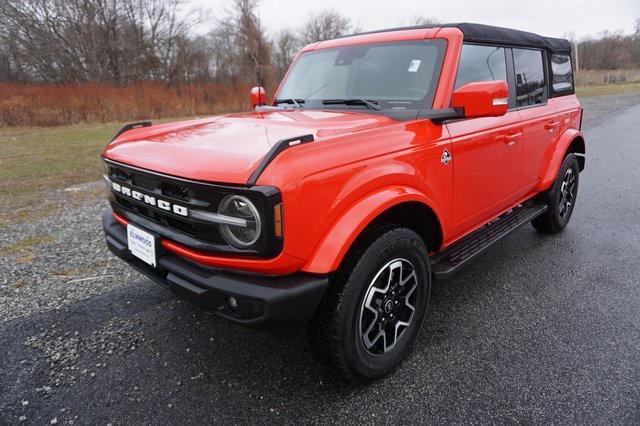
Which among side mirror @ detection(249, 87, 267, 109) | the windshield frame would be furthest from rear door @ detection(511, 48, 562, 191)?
side mirror @ detection(249, 87, 267, 109)

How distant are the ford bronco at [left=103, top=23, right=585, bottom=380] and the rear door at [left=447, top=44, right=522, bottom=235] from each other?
15mm

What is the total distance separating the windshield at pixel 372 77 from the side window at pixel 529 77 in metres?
1.11

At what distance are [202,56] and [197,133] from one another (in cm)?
3746

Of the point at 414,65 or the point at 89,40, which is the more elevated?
the point at 89,40

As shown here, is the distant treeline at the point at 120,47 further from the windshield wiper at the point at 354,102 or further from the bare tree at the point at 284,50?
the windshield wiper at the point at 354,102

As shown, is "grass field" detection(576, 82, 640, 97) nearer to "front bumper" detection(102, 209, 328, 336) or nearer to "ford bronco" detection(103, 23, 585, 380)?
"ford bronco" detection(103, 23, 585, 380)

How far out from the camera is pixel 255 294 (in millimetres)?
1850

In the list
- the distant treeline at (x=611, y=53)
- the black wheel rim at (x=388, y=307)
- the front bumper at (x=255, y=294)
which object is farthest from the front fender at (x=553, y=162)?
the distant treeline at (x=611, y=53)

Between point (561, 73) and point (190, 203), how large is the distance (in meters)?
4.15

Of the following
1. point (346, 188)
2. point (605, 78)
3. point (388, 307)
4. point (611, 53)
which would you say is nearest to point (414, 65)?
point (346, 188)

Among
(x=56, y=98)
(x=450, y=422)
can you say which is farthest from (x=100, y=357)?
(x=56, y=98)

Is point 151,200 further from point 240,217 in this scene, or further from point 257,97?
point 257,97

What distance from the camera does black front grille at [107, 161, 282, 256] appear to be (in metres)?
1.80

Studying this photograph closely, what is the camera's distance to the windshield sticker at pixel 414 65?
289 centimetres
